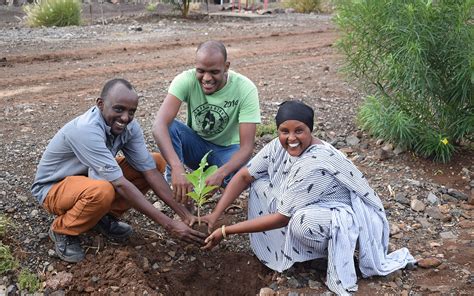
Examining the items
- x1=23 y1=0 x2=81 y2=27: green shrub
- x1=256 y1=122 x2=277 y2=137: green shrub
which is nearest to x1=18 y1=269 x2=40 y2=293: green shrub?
x1=256 y1=122 x2=277 y2=137: green shrub

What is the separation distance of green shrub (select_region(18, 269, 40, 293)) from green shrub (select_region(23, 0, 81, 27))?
444 inches

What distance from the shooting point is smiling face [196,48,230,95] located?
355 cm

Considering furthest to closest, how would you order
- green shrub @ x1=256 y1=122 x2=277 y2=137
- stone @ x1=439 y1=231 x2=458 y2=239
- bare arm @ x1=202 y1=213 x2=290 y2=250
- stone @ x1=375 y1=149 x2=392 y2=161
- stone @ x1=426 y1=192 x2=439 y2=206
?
green shrub @ x1=256 y1=122 x2=277 y2=137 < stone @ x1=375 y1=149 x2=392 y2=161 < stone @ x1=426 y1=192 x2=439 y2=206 < stone @ x1=439 y1=231 x2=458 y2=239 < bare arm @ x1=202 y1=213 x2=290 y2=250

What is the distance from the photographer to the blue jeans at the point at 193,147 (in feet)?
13.4

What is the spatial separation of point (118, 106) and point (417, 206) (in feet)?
7.64

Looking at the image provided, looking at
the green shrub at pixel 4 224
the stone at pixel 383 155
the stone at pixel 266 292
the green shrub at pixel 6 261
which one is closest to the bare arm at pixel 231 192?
the stone at pixel 266 292

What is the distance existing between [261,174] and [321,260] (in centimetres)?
63

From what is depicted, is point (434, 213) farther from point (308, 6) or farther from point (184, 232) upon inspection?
point (308, 6)

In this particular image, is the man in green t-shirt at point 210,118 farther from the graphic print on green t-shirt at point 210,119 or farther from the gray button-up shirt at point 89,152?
the gray button-up shirt at point 89,152

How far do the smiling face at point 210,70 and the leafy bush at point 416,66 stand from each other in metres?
1.56

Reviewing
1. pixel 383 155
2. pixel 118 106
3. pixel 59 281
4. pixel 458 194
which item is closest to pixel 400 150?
pixel 383 155

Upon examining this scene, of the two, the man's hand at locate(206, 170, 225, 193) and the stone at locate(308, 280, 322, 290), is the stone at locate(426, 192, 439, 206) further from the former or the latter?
the man's hand at locate(206, 170, 225, 193)

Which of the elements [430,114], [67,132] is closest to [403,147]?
[430,114]

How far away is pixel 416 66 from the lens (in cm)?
428
